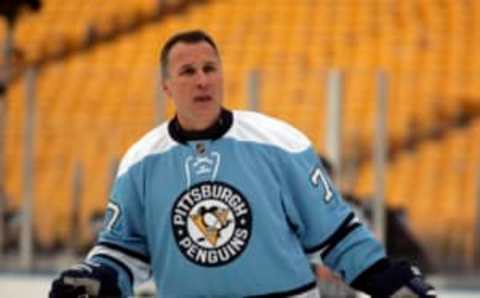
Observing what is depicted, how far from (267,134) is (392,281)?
1.41 feet

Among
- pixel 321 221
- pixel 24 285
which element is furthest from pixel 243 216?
pixel 24 285

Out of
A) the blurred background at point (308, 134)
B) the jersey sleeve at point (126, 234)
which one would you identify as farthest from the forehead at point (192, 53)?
the blurred background at point (308, 134)

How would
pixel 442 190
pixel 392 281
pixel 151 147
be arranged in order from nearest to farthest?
pixel 392 281 < pixel 151 147 < pixel 442 190

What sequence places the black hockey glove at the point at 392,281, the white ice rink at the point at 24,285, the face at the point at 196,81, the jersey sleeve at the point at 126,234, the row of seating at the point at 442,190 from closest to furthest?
the black hockey glove at the point at 392,281, the face at the point at 196,81, the jersey sleeve at the point at 126,234, the row of seating at the point at 442,190, the white ice rink at the point at 24,285

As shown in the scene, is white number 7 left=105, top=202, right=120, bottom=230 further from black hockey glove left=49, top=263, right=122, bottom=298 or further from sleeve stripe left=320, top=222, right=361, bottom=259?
sleeve stripe left=320, top=222, right=361, bottom=259

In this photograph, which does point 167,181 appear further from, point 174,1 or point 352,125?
point 174,1

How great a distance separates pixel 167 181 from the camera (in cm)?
335

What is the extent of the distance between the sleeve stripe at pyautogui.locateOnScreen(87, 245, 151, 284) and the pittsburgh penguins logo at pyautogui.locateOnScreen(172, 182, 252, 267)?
18 centimetres

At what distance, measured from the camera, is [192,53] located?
130 inches

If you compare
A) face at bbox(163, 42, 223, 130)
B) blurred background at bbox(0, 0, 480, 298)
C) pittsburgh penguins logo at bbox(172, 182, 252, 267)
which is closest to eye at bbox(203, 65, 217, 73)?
face at bbox(163, 42, 223, 130)

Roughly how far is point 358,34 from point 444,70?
4.85 feet

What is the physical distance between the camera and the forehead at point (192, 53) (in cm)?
330

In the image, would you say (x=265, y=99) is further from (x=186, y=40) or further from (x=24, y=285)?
(x=186, y=40)

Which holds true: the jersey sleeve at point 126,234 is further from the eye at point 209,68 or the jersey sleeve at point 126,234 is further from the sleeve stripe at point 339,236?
the sleeve stripe at point 339,236
